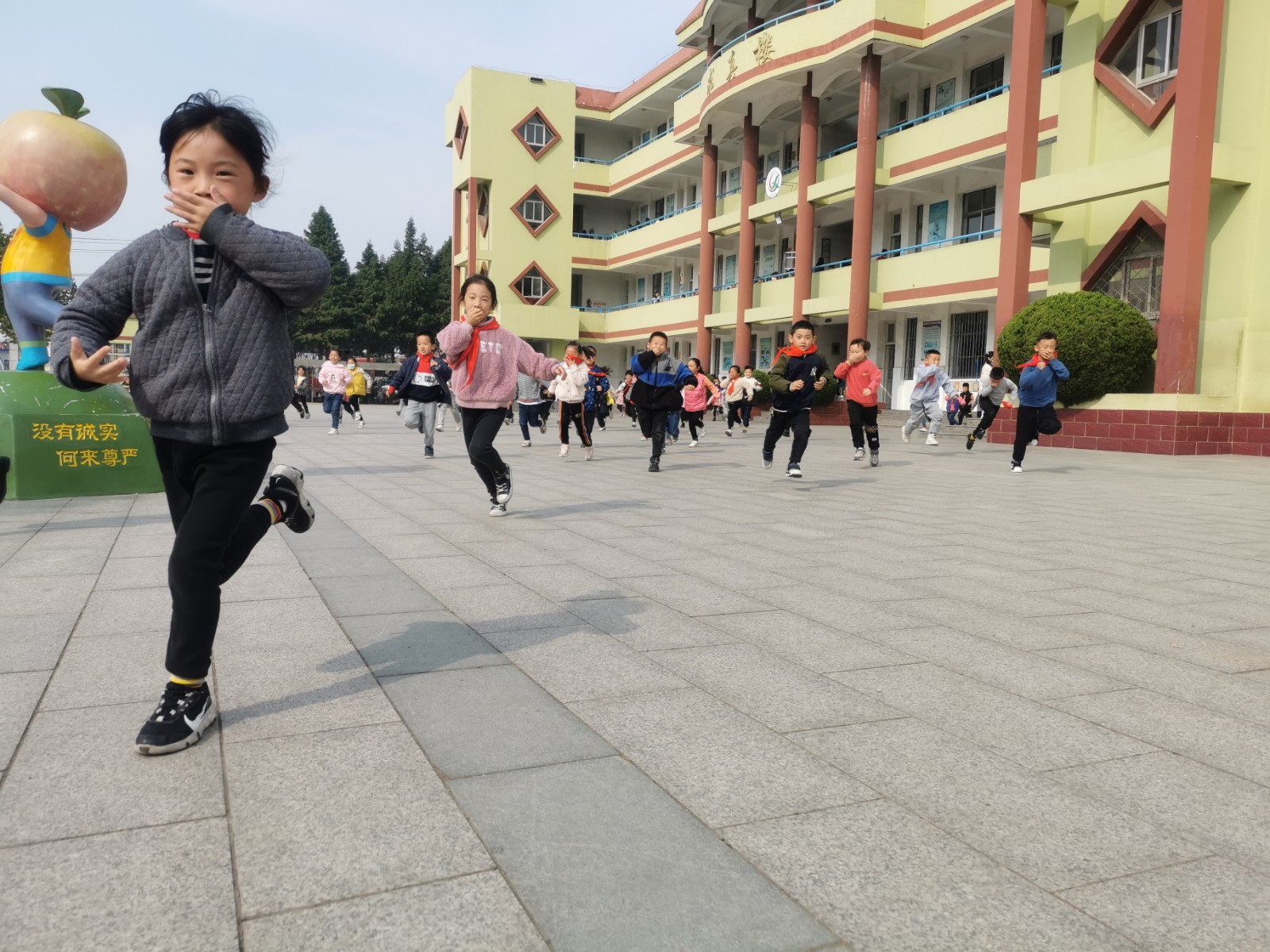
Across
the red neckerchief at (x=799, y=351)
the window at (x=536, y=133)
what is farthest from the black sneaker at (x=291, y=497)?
the window at (x=536, y=133)

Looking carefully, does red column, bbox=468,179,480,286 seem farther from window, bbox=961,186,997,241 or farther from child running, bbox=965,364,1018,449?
child running, bbox=965,364,1018,449

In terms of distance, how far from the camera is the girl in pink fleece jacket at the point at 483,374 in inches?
297

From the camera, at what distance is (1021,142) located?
19766mm

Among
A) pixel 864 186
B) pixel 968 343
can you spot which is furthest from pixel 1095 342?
pixel 864 186

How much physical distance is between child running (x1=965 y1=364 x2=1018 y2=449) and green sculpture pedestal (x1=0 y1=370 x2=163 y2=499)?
13.8 metres

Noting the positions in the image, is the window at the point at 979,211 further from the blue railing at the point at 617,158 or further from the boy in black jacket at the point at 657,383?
the blue railing at the point at 617,158

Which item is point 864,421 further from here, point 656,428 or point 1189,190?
point 1189,190

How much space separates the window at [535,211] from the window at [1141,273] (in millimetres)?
28728

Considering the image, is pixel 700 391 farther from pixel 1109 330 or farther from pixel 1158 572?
pixel 1158 572

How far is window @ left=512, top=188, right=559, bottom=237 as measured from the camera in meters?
43.3

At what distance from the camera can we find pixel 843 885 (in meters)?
2.01

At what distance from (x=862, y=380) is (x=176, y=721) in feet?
36.4

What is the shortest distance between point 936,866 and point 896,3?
27.0m

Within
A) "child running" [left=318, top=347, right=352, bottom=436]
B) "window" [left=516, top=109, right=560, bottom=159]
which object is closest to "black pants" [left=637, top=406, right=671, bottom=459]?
"child running" [left=318, top=347, right=352, bottom=436]
